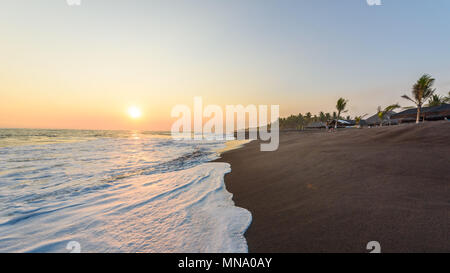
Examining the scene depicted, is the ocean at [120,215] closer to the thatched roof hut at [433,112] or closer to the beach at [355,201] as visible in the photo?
the beach at [355,201]

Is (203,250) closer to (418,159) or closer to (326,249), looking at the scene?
(326,249)

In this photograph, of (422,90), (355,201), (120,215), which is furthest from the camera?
(422,90)

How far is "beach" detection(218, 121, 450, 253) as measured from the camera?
8.53ft

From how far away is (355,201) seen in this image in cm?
374

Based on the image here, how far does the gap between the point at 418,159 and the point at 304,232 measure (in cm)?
632

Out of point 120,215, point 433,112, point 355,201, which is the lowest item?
point 120,215

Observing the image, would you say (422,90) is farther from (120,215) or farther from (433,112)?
(120,215)

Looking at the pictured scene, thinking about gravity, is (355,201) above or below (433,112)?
below

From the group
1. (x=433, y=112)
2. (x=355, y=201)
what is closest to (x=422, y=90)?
(x=433, y=112)

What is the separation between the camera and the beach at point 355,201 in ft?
8.53

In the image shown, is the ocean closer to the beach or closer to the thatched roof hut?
the beach

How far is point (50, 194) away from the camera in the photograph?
589 centimetres

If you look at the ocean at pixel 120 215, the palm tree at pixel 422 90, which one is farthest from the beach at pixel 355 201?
the palm tree at pixel 422 90
